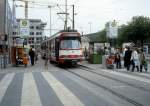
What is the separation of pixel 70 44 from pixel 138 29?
57.6 m

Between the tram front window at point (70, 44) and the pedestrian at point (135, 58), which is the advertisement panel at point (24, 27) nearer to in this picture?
the tram front window at point (70, 44)

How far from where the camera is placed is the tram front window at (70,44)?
37.1m

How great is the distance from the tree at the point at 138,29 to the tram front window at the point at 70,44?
187 ft

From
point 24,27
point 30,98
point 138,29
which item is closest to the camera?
point 30,98

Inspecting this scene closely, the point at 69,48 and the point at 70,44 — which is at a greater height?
the point at 70,44

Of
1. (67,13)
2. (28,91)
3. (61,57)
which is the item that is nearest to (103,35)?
(67,13)

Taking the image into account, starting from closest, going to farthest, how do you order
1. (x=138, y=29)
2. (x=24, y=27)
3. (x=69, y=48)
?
(x=69, y=48)
(x=24, y=27)
(x=138, y=29)

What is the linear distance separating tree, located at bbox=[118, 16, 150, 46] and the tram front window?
5704 centimetres

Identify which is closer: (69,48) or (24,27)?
(69,48)

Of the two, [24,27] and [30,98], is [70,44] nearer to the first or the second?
[24,27]

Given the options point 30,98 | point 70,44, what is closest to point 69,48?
point 70,44

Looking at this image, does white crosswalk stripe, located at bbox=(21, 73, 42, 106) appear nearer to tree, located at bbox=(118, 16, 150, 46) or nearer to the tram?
the tram

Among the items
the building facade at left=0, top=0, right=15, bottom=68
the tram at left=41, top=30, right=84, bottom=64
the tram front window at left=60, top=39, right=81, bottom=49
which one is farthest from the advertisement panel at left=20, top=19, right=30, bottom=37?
the tram front window at left=60, top=39, right=81, bottom=49

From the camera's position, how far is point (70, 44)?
37.2 m
